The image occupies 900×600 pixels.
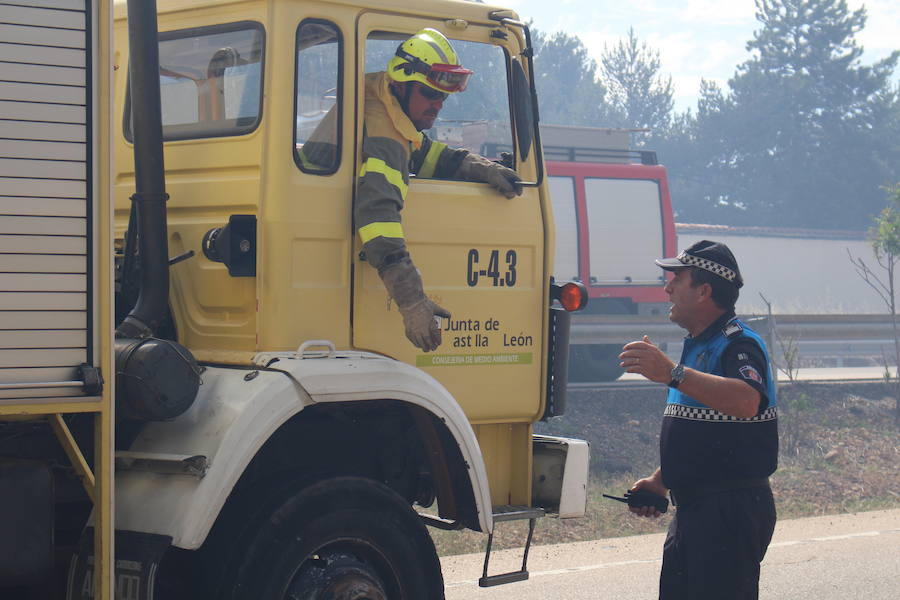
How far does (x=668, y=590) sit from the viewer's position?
15.6ft

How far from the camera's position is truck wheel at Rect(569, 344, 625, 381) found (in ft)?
57.3

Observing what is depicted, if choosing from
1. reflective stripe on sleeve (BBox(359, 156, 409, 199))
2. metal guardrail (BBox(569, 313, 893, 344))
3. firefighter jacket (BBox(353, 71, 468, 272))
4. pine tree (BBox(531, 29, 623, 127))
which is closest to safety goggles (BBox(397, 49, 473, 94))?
firefighter jacket (BBox(353, 71, 468, 272))

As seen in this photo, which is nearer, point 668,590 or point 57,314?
point 57,314

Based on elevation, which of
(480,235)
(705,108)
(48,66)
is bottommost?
(480,235)

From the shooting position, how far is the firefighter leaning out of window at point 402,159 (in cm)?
472

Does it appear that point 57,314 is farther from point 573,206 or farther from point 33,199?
point 573,206

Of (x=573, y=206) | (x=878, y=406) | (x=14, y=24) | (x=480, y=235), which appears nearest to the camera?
(x=14, y=24)

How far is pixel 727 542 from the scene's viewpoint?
4.51m

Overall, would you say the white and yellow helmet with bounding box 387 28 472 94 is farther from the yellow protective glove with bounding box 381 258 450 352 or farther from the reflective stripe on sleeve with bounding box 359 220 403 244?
the yellow protective glove with bounding box 381 258 450 352

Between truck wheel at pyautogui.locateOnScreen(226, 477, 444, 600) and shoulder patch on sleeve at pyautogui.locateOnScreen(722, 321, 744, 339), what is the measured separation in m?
1.39

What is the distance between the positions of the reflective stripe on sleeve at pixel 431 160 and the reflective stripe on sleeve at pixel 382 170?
0.64m

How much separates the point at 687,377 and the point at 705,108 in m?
66.6

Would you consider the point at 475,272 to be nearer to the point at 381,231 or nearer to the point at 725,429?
the point at 381,231

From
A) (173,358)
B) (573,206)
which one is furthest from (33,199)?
(573,206)
